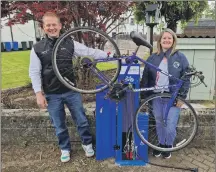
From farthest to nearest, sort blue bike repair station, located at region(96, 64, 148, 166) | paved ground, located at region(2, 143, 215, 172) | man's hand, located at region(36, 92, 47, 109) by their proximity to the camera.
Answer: paved ground, located at region(2, 143, 215, 172)
blue bike repair station, located at region(96, 64, 148, 166)
man's hand, located at region(36, 92, 47, 109)

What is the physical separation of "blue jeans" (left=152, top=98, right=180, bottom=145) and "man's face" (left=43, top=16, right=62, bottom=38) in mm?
1502

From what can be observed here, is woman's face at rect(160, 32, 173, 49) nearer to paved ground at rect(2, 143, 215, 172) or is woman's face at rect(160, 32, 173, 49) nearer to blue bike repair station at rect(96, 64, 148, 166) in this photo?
blue bike repair station at rect(96, 64, 148, 166)

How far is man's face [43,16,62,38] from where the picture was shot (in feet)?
9.40

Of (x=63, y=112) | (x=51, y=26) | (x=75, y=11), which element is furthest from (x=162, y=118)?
(x=75, y=11)

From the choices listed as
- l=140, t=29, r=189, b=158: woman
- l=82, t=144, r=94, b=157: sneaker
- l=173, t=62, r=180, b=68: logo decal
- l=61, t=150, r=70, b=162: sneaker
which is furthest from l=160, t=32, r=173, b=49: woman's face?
l=61, t=150, r=70, b=162: sneaker

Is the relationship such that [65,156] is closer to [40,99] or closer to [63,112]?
[63,112]

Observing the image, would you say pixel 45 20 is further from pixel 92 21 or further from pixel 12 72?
pixel 12 72

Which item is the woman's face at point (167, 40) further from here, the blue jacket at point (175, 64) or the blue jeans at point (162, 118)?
the blue jeans at point (162, 118)

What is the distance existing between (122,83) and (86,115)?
Answer: 3.09ft

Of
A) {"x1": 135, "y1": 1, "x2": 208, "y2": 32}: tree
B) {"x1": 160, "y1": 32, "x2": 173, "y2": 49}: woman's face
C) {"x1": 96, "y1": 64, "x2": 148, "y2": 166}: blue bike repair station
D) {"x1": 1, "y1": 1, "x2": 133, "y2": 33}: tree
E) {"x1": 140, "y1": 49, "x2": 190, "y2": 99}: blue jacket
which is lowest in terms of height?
{"x1": 96, "y1": 64, "x2": 148, "y2": 166}: blue bike repair station

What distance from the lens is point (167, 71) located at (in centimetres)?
312

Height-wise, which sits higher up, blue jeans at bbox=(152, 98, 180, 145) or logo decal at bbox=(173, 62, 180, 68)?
logo decal at bbox=(173, 62, 180, 68)

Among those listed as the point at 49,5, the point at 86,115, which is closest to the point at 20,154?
the point at 86,115

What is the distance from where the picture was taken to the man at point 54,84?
2.95 m
